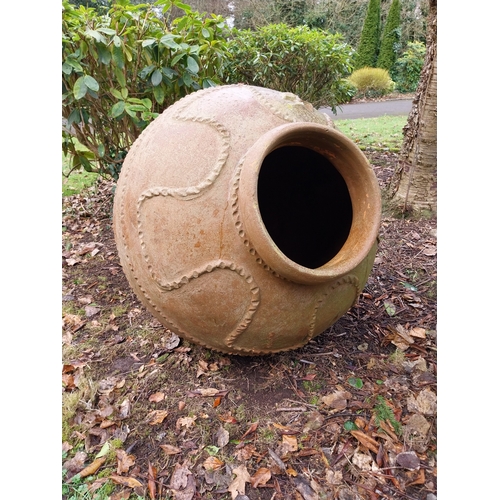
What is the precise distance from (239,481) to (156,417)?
0.49 metres

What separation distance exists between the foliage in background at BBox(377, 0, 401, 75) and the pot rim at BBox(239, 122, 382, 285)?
51.7 ft

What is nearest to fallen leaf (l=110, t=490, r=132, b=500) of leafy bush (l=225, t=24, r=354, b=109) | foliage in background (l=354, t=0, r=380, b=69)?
leafy bush (l=225, t=24, r=354, b=109)

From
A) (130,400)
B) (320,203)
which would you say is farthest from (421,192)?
(130,400)

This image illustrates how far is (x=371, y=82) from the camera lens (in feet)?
45.1

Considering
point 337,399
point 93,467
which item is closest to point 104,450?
point 93,467

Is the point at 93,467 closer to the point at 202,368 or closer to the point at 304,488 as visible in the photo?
the point at 202,368

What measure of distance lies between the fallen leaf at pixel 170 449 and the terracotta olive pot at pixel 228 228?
450 mm

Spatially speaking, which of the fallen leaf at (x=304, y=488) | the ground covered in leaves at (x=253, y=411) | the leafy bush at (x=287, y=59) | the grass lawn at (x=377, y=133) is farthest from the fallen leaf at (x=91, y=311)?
the grass lawn at (x=377, y=133)

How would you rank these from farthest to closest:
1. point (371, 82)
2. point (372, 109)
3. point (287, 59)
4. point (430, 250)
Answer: point (371, 82) < point (372, 109) < point (287, 59) < point (430, 250)

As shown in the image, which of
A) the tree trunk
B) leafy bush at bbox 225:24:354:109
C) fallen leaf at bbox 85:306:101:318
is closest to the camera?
fallen leaf at bbox 85:306:101:318

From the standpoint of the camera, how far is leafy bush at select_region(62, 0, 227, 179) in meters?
2.66

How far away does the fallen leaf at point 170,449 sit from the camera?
170 centimetres

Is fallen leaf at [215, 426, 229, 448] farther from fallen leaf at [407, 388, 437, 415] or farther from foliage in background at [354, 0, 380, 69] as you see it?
foliage in background at [354, 0, 380, 69]

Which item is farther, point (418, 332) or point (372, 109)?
point (372, 109)
